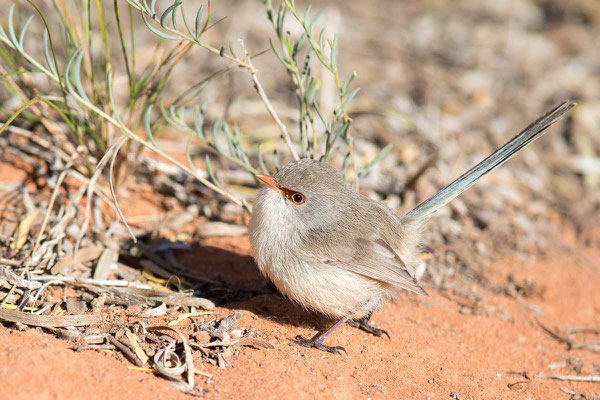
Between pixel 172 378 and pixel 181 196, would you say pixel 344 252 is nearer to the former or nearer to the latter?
pixel 172 378

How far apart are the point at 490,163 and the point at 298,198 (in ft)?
5.14

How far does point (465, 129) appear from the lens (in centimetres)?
845

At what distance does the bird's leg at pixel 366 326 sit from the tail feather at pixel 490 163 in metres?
0.93

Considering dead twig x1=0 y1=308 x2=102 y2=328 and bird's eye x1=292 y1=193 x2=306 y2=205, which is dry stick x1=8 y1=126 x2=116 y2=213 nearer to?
dead twig x1=0 y1=308 x2=102 y2=328

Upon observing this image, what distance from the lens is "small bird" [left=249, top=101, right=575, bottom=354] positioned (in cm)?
420

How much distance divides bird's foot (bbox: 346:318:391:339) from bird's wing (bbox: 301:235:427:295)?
0.48 meters

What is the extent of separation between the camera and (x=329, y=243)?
426 cm

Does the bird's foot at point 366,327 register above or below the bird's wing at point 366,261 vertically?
below

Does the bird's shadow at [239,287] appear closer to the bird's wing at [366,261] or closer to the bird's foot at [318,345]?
the bird's foot at [318,345]

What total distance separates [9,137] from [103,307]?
276 centimetres

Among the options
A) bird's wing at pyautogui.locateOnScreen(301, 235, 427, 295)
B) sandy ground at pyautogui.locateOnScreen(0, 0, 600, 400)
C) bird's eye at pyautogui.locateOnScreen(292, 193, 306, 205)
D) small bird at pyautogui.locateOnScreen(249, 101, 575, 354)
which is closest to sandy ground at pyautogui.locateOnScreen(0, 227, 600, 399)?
sandy ground at pyautogui.locateOnScreen(0, 0, 600, 400)

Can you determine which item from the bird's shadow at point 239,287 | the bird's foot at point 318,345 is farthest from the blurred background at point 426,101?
the bird's foot at point 318,345

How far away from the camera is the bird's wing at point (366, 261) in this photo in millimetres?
4227

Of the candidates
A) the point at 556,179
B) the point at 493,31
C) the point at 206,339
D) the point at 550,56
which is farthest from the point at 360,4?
the point at 206,339
